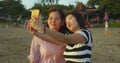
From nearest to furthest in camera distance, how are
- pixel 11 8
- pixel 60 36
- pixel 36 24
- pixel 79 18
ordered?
pixel 36 24 → pixel 60 36 → pixel 79 18 → pixel 11 8

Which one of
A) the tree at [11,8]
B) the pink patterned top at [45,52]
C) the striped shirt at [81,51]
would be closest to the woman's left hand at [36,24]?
the striped shirt at [81,51]

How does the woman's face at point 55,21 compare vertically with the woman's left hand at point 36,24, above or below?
below

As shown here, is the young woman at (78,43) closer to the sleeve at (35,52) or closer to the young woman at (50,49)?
the young woman at (50,49)

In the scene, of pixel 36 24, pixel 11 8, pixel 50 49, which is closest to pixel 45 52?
pixel 50 49

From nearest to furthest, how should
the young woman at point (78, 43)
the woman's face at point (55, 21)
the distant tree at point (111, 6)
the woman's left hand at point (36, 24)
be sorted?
1. the woman's left hand at point (36, 24)
2. the young woman at point (78, 43)
3. the woman's face at point (55, 21)
4. the distant tree at point (111, 6)

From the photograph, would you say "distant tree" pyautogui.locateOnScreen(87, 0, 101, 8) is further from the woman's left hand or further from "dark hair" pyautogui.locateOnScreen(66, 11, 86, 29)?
the woman's left hand

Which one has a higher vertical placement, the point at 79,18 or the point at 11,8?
the point at 79,18

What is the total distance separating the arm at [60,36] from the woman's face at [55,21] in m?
0.32

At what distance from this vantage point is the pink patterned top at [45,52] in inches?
134

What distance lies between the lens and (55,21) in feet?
11.0

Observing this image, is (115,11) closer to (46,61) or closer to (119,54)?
(119,54)

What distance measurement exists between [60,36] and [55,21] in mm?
523

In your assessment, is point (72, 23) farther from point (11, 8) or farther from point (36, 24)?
point (11, 8)

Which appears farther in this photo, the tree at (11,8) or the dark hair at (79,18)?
the tree at (11,8)
